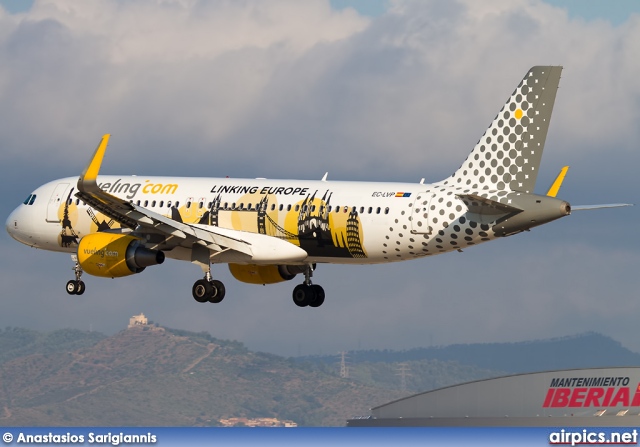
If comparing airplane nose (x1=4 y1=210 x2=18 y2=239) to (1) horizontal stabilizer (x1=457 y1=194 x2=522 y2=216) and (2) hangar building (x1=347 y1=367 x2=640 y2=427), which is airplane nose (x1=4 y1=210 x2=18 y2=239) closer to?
(1) horizontal stabilizer (x1=457 y1=194 x2=522 y2=216)

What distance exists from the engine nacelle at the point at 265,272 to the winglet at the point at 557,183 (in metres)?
15.0

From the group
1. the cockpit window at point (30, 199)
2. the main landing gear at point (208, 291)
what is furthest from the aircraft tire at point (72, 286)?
the main landing gear at point (208, 291)

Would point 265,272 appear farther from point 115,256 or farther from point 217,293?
point 115,256

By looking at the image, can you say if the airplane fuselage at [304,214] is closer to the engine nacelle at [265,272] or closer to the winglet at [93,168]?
the engine nacelle at [265,272]

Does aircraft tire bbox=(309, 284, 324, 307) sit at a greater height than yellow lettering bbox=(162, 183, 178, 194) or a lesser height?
lesser

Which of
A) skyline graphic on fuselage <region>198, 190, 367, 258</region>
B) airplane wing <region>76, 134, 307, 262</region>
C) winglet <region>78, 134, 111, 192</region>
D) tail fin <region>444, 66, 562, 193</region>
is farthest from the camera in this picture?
skyline graphic on fuselage <region>198, 190, 367, 258</region>

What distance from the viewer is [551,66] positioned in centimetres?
7206

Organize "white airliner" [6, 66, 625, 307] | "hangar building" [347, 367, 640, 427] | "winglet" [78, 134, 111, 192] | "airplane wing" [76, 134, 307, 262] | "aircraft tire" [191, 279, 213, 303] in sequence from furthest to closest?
"hangar building" [347, 367, 640, 427], "aircraft tire" [191, 279, 213, 303], "airplane wing" [76, 134, 307, 262], "white airliner" [6, 66, 625, 307], "winglet" [78, 134, 111, 192]

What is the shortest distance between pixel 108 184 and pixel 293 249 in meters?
12.3

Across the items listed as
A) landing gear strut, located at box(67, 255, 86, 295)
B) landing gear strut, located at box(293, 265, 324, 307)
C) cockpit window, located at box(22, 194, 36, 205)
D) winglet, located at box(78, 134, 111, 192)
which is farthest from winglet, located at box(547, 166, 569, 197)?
cockpit window, located at box(22, 194, 36, 205)

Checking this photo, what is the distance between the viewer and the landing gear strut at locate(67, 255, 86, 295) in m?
81.8

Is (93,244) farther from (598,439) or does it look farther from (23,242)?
(598,439)

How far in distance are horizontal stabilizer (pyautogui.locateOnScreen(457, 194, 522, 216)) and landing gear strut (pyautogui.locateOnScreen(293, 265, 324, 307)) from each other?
13.1m

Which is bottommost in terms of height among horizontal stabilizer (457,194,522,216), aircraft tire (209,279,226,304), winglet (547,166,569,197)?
aircraft tire (209,279,226,304)
